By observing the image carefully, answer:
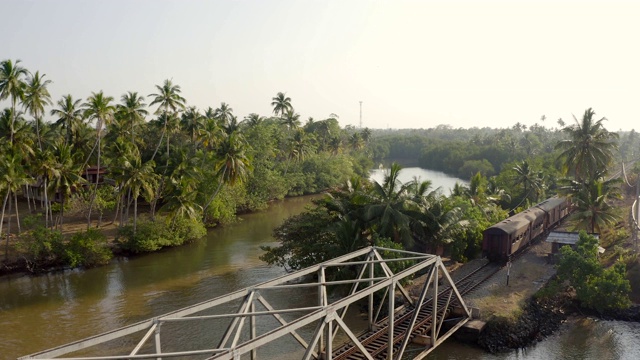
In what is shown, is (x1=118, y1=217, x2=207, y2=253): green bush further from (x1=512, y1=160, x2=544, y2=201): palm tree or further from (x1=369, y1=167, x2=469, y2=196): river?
(x1=369, y1=167, x2=469, y2=196): river

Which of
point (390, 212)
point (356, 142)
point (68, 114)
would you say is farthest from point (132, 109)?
point (356, 142)

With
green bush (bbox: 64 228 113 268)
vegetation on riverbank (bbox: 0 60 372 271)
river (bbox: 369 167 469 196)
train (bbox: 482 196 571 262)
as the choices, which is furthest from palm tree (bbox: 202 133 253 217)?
river (bbox: 369 167 469 196)

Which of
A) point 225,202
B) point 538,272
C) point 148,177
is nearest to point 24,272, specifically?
point 148,177

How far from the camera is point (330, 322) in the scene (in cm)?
1407

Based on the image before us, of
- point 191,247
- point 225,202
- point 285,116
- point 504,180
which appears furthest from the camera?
point 285,116

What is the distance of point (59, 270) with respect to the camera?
3609 cm

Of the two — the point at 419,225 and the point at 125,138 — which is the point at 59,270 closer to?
the point at 125,138

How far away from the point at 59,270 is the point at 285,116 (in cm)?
5215

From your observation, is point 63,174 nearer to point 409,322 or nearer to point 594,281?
point 409,322

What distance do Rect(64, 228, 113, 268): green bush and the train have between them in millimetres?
29175

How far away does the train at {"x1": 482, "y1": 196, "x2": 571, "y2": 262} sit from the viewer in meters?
32.8

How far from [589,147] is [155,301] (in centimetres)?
3918

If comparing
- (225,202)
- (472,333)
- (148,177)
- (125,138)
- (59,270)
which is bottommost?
(472,333)

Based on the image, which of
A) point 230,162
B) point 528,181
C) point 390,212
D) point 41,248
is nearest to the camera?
point 390,212
